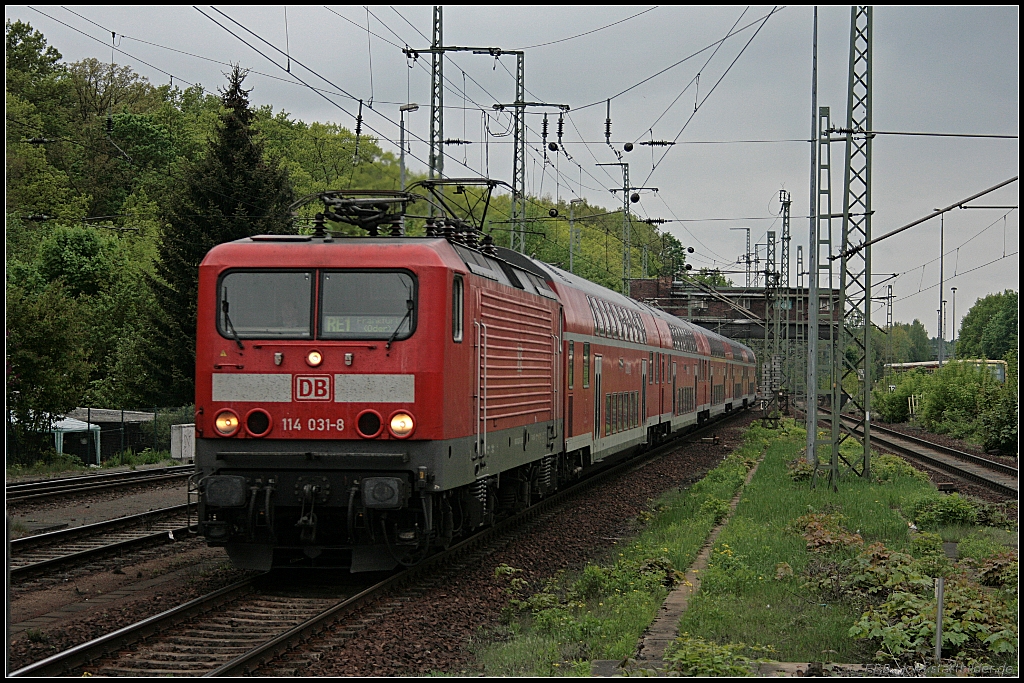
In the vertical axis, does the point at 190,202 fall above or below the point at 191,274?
above

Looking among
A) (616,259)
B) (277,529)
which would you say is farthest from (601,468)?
(616,259)

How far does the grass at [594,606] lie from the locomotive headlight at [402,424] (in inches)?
76.9

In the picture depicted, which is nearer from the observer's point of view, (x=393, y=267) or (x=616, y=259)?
(x=393, y=267)

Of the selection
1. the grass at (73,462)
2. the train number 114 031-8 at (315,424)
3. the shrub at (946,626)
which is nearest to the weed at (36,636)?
the train number 114 031-8 at (315,424)

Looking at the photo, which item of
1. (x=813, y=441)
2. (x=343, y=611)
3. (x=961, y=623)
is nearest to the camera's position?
(x=961, y=623)

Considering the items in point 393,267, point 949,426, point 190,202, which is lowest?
point 949,426

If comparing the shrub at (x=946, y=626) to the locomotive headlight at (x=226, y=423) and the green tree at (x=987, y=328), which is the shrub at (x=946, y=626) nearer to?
the locomotive headlight at (x=226, y=423)

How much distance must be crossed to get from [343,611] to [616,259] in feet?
254

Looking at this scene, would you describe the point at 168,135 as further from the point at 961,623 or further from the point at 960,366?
the point at 961,623

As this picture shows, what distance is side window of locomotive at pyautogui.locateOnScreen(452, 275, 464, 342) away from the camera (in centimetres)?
1119

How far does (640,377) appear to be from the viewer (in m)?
26.4

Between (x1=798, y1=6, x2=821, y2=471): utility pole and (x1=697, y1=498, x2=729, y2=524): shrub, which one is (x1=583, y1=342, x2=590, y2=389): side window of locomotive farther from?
(x1=798, y1=6, x2=821, y2=471): utility pole

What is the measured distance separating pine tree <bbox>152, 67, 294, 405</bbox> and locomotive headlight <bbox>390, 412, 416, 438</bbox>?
25502 millimetres

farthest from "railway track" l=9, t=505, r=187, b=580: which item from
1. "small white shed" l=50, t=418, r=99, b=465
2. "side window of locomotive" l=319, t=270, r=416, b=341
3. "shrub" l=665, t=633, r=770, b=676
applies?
"small white shed" l=50, t=418, r=99, b=465
